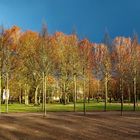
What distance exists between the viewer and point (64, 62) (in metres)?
78.2

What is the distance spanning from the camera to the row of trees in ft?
163

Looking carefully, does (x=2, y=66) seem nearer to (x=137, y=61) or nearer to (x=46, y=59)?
(x=46, y=59)

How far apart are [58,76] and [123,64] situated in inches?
1298

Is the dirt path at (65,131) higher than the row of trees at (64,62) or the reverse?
the reverse

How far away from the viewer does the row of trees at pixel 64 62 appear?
4953 cm

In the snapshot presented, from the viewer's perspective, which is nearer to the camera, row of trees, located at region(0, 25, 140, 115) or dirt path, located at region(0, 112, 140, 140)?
dirt path, located at region(0, 112, 140, 140)

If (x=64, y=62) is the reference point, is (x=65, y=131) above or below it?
below

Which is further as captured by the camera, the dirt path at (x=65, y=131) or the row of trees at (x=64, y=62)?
the row of trees at (x=64, y=62)

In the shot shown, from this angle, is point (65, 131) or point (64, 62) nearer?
point (65, 131)

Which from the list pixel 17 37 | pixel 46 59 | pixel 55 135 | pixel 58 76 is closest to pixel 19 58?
pixel 17 37

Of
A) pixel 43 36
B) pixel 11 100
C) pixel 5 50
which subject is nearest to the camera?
pixel 43 36

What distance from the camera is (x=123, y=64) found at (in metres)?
51.7

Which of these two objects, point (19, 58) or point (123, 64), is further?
point (19, 58)

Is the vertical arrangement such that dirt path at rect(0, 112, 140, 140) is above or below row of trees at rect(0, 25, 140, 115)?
below
